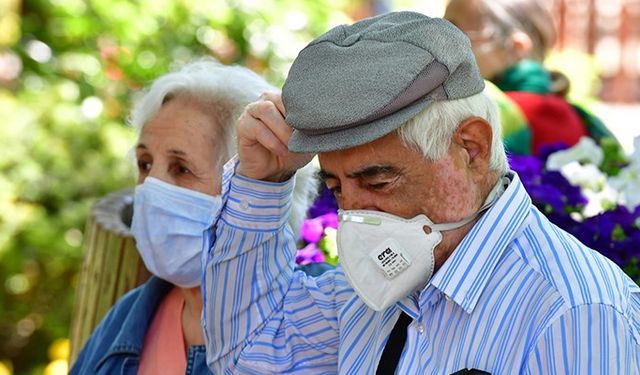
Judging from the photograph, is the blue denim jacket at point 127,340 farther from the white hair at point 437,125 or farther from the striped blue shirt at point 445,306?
the white hair at point 437,125

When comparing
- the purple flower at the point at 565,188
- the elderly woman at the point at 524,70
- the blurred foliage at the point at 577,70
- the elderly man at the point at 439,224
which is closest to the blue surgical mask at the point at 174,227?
the elderly man at the point at 439,224

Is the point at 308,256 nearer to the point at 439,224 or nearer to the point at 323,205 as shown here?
the point at 323,205

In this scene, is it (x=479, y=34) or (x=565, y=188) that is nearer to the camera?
(x=565, y=188)

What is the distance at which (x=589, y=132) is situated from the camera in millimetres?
4656

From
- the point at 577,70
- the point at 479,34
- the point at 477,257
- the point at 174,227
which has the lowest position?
the point at 577,70

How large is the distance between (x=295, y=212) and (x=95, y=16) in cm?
427

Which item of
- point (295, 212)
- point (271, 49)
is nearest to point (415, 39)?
point (295, 212)

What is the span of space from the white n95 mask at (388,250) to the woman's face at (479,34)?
2.66 m

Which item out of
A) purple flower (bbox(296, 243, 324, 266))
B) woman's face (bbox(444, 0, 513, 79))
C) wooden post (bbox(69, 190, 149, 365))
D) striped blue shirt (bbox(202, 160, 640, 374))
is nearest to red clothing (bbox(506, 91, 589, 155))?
woman's face (bbox(444, 0, 513, 79))

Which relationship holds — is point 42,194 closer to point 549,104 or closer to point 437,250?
point 549,104

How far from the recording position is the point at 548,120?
178 inches

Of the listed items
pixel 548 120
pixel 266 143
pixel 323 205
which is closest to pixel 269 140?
pixel 266 143

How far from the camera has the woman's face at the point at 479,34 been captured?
464cm

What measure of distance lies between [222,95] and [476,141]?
3.84 feet
